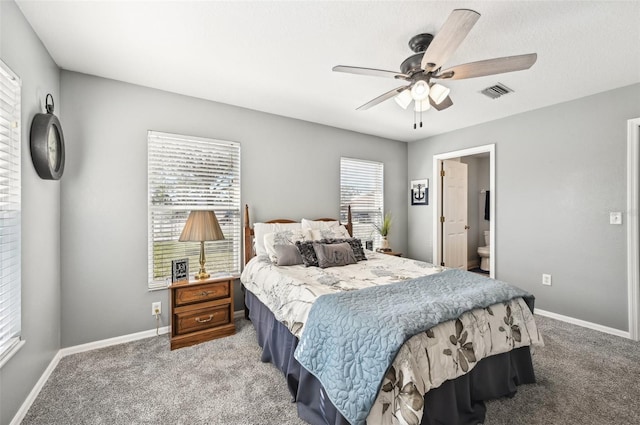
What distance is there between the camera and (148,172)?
9.25 ft

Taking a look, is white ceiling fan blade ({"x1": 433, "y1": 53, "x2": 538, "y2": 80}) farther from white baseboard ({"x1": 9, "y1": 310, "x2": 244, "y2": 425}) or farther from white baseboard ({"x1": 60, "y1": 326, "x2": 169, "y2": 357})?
white baseboard ({"x1": 60, "y1": 326, "x2": 169, "y2": 357})

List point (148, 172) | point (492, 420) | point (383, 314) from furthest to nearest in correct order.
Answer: point (148, 172) < point (492, 420) < point (383, 314)

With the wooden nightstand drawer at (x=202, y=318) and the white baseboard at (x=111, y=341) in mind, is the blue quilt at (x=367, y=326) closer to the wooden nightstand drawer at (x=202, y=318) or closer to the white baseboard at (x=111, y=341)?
the wooden nightstand drawer at (x=202, y=318)

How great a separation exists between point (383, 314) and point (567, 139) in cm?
336

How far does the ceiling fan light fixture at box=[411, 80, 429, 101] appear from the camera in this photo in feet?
6.39

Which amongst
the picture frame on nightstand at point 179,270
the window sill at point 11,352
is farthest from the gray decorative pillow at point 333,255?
the window sill at point 11,352

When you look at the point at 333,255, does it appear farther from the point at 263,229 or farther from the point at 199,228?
the point at 199,228

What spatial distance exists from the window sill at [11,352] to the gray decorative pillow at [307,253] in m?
2.06

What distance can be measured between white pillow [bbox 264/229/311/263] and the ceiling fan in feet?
5.66

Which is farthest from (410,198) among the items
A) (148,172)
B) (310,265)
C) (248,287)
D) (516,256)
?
(148,172)

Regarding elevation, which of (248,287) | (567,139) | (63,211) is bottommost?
(248,287)

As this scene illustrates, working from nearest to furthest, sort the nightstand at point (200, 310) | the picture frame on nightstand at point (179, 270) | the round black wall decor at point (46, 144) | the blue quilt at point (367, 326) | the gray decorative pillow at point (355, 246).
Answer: the blue quilt at point (367, 326)
the round black wall decor at point (46, 144)
the nightstand at point (200, 310)
the picture frame on nightstand at point (179, 270)
the gray decorative pillow at point (355, 246)

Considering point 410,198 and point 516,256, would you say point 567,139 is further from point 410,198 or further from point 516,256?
point 410,198

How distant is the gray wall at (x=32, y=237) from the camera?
1637 millimetres
